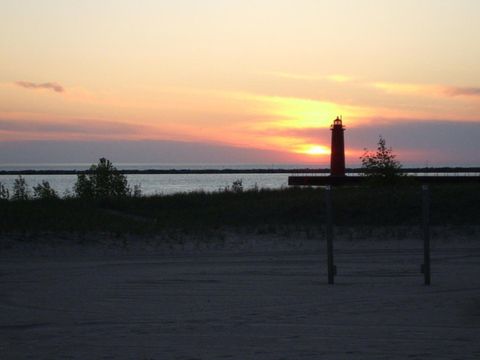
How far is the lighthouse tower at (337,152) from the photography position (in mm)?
52438

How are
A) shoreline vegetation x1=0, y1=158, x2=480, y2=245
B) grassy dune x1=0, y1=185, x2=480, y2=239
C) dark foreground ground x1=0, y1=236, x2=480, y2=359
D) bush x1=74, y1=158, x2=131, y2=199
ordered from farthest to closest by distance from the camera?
1. bush x1=74, y1=158, x2=131, y2=199
2. grassy dune x1=0, y1=185, x2=480, y2=239
3. shoreline vegetation x1=0, y1=158, x2=480, y2=245
4. dark foreground ground x1=0, y1=236, x2=480, y2=359

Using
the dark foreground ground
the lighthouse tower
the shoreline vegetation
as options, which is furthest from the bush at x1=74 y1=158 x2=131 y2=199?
the dark foreground ground

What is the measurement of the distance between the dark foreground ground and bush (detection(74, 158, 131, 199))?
19.6 meters

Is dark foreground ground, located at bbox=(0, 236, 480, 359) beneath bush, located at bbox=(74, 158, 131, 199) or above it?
beneath

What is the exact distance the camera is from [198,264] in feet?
69.1

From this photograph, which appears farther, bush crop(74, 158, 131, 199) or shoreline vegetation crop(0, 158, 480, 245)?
bush crop(74, 158, 131, 199)

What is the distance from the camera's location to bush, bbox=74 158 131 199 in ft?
142

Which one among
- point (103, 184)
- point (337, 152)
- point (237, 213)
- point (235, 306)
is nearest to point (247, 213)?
point (237, 213)

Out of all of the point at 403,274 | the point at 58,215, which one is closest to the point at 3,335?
the point at 403,274

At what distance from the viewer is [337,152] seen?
172ft

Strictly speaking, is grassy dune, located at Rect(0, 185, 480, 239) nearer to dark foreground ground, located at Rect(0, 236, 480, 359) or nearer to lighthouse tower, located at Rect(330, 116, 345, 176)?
dark foreground ground, located at Rect(0, 236, 480, 359)

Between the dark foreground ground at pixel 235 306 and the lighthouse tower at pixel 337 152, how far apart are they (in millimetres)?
28673

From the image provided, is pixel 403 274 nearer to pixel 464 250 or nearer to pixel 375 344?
pixel 464 250

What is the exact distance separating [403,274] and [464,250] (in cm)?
624
